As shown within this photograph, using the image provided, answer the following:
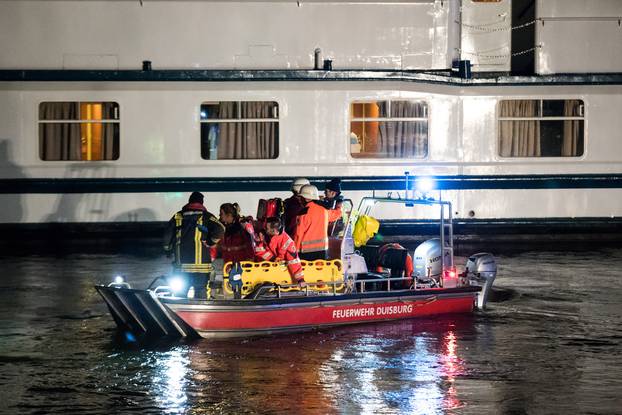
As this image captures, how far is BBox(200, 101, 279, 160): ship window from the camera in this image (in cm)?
1966

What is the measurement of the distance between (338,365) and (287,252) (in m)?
1.93

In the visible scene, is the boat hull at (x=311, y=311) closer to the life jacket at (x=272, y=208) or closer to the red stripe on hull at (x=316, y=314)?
the red stripe on hull at (x=316, y=314)

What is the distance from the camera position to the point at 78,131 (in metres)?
19.6

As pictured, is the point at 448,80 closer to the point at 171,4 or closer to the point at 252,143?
the point at 252,143

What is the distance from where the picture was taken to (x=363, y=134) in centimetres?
1997

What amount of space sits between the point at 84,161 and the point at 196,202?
26.2ft

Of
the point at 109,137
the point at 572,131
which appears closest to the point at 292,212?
the point at 109,137

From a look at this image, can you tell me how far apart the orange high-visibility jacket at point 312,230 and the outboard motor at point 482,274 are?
1.80 metres

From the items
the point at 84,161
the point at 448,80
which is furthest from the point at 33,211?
the point at 448,80

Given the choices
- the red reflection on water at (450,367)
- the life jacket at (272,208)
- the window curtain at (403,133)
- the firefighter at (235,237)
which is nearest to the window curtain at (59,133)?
the window curtain at (403,133)

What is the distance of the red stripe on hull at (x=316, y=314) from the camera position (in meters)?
10.8

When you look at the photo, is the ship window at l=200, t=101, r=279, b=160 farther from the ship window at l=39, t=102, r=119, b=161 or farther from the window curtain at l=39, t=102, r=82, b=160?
the window curtain at l=39, t=102, r=82, b=160

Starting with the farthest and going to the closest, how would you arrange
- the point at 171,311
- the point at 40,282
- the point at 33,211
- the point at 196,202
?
the point at 33,211 → the point at 40,282 → the point at 196,202 → the point at 171,311

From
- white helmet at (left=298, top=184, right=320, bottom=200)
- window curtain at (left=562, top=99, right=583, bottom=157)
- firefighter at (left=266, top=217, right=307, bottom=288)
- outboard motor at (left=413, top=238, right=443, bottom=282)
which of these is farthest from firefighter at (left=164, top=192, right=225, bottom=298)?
window curtain at (left=562, top=99, right=583, bottom=157)
